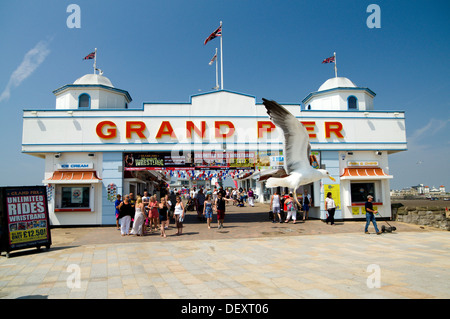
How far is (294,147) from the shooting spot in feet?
21.6

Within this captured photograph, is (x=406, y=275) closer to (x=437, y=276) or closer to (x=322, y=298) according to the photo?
(x=437, y=276)

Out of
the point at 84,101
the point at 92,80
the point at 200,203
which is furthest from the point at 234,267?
the point at 92,80

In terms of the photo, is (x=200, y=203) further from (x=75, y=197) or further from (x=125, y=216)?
(x=75, y=197)

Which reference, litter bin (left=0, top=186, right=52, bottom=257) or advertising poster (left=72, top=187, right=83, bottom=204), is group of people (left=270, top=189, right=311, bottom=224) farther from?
litter bin (left=0, top=186, right=52, bottom=257)

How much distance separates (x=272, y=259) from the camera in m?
8.00

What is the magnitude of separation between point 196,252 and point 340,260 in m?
4.23

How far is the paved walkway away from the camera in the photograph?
211 inches

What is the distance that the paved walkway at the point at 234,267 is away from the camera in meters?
5.36

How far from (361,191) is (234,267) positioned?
12.6m

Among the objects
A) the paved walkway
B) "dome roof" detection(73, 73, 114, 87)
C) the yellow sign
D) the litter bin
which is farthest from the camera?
"dome roof" detection(73, 73, 114, 87)

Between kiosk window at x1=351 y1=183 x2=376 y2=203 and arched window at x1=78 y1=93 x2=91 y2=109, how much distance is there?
16.5m

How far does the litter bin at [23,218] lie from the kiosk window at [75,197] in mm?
5457

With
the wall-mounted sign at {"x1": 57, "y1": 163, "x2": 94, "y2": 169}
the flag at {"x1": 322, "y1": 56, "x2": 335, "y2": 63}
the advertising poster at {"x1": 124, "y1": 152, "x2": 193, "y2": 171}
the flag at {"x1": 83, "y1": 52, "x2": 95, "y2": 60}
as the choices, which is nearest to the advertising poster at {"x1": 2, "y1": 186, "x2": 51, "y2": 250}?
the wall-mounted sign at {"x1": 57, "y1": 163, "x2": 94, "y2": 169}

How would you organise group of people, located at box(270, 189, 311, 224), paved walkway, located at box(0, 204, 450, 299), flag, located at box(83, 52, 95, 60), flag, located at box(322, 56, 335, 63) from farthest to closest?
flag, located at box(322, 56, 335, 63) < flag, located at box(83, 52, 95, 60) < group of people, located at box(270, 189, 311, 224) < paved walkway, located at box(0, 204, 450, 299)
